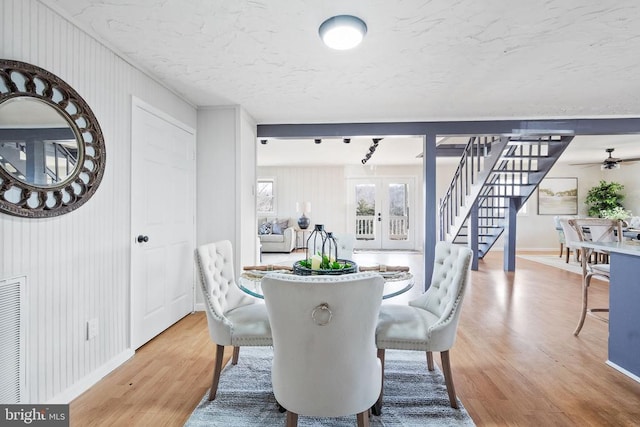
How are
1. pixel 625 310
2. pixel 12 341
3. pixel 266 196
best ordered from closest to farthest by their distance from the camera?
1. pixel 12 341
2. pixel 625 310
3. pixel 266 196

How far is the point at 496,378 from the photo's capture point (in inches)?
81.6

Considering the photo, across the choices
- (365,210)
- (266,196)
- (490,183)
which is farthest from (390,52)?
(266,196)

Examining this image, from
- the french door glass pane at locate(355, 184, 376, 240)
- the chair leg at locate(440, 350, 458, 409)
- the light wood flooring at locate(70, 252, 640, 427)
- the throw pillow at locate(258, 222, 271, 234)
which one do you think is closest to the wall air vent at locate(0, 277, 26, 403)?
the light wood flooring at locate(70, 252, 640, 427)

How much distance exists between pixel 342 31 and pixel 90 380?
276 cm

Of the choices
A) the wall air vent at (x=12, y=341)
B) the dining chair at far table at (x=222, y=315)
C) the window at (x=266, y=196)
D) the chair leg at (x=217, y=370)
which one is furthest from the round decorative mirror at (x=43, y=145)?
the window at (x=266, y=196)

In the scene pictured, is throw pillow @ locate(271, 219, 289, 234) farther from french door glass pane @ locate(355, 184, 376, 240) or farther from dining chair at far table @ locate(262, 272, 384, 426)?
dining chair at far table @ locate(262, 272, 384, 426)

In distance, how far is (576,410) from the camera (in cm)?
174

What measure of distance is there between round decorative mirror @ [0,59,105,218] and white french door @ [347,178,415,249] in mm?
6947

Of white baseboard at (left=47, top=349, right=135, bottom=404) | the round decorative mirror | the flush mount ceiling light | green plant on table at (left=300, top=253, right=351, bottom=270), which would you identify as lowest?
white baseboard at (left=47, top=349, right=135, bottom=404)

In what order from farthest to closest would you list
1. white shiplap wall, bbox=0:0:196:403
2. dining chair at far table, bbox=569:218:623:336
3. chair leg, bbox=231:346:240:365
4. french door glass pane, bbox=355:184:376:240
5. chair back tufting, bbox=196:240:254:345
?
french door glass pane, bbox=355:184:376:240, dining chair at far table, bbox=569:218:623:336, chair leg, bbox=231:346:240:365, chair back tufting, bbox=196:240:254:345, white shiplap wall, bbox=0:0:196:403

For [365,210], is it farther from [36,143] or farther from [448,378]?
[36,143]

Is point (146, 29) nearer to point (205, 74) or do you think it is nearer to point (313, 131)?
point (205, 74)

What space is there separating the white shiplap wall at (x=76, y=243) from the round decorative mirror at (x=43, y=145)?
0.08 m

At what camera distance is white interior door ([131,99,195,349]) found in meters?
2.40
